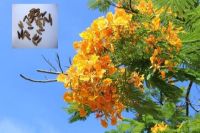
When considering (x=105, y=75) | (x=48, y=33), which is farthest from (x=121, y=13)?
(x=48, y=33)

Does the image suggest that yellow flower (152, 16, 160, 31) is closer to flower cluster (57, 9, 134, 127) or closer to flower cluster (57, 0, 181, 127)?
flower cluster (57, 0, 181, 127)

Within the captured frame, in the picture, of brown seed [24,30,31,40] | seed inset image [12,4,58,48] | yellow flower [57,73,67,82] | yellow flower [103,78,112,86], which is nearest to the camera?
yellow flower [103,78,112,86]

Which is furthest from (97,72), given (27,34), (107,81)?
(27,34)

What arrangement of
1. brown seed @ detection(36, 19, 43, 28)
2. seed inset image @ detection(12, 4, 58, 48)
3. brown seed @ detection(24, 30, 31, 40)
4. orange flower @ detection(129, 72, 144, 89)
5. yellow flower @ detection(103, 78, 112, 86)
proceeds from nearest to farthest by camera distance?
1. orange flower @ detection(129, 72, 144, 89)
2. yellow flower @ detection(103, 78, 112, 86)
3. seed inset image @ detection(12, 4, 58, 48)
4. brown seed @ detection(24, 30, 31, 40)
5. brown seed @ detection(36, 19, 43, 28)

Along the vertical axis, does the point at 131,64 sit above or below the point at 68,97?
above

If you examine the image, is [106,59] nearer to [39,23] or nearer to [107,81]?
[107,81]

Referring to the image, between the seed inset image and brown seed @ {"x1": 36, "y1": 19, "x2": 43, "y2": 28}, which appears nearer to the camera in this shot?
the seed inset image

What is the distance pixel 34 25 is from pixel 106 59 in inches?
204

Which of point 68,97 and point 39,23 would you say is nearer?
point 68,97

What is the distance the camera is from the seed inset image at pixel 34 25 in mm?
8391

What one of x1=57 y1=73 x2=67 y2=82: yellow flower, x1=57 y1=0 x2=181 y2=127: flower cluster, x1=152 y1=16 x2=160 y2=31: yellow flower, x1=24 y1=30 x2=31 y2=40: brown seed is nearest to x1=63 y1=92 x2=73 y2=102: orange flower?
x1=57 y1=0 x2=181 y2=127: flower cluster

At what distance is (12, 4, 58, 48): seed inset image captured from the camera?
27.5ft

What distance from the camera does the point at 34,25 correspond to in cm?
892

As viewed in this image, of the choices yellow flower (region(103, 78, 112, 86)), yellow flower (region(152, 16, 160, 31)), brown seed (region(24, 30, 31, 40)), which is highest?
yellow flower (region(152, 16, 160, 31))
